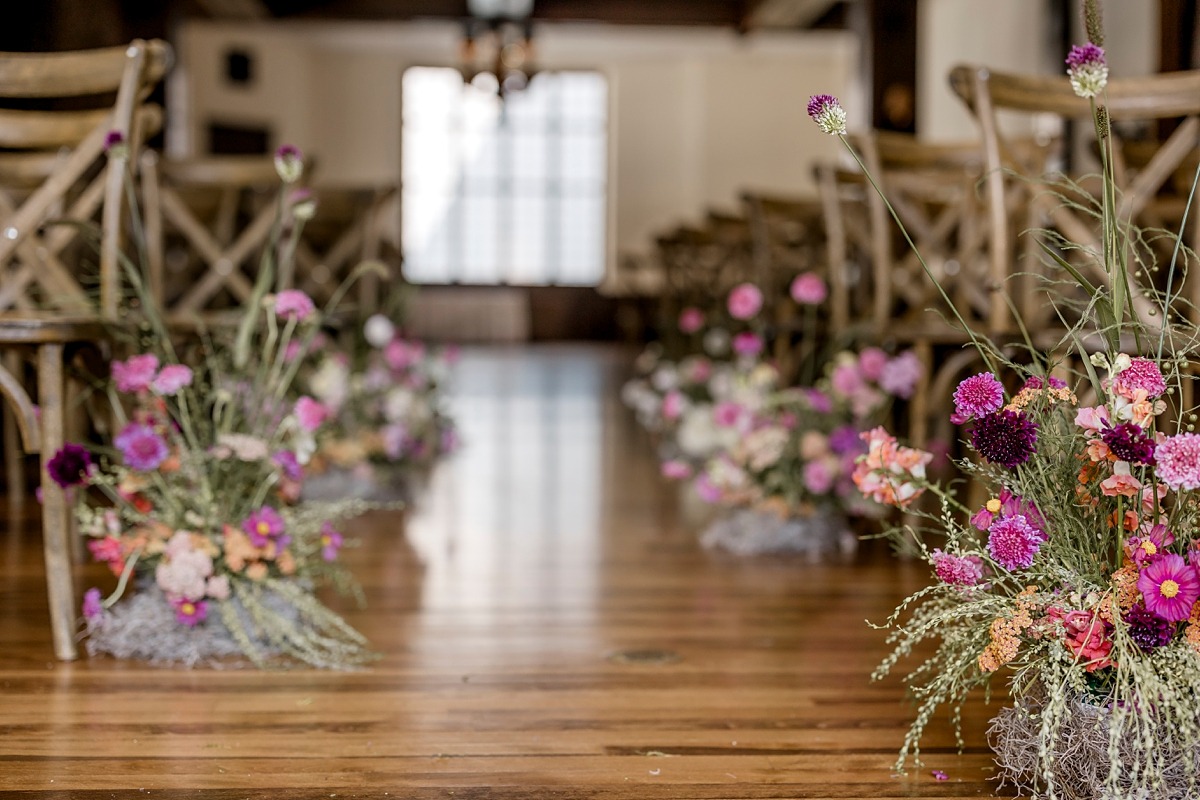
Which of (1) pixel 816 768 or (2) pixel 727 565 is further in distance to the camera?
(2) pixel 727 565

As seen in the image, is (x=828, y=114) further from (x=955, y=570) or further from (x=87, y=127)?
(x=87, y=127)

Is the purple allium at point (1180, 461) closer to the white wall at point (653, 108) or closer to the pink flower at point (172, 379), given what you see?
the pink flower at point (172, 379)

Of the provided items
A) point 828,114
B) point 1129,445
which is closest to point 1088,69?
point 828,114

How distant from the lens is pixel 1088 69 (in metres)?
1.44

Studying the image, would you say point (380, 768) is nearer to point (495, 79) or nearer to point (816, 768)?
point (816, 768)

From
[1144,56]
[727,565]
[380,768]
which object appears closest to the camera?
[380,768]

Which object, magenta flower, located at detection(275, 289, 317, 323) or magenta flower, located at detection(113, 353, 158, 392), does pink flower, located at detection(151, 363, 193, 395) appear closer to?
magenta flower, located at detection(113, 353, 158, 392)

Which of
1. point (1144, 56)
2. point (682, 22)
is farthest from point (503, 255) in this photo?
point (1144, 56)

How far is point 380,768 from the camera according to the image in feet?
5.60

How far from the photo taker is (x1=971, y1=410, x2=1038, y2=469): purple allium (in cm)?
146

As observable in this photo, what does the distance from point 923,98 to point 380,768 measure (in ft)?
32.5

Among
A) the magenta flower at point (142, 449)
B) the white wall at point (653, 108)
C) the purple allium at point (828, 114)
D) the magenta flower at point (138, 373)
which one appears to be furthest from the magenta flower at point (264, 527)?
the white wall at point (653, 108)

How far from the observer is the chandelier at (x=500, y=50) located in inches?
449

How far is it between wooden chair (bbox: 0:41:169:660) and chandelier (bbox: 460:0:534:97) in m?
8.62
